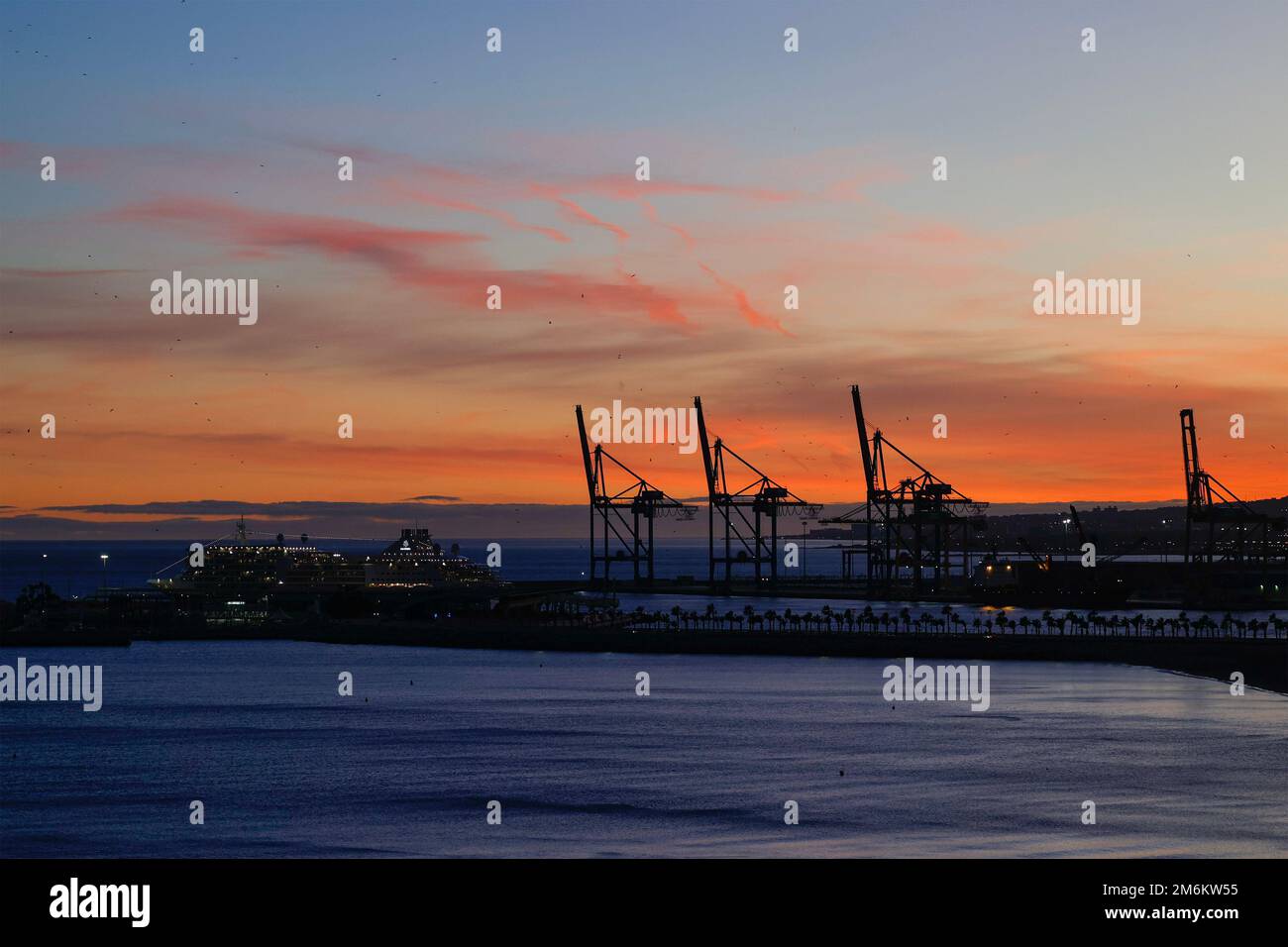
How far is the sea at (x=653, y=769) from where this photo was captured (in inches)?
1491

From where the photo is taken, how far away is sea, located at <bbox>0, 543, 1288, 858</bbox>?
37.9 meters

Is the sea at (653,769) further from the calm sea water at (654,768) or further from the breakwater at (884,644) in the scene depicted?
the breakwater at (884,644)

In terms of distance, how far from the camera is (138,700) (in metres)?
81.4

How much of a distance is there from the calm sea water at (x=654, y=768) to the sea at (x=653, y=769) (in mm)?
168

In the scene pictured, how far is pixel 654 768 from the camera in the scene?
169 feet

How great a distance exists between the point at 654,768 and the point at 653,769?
0.25 meters

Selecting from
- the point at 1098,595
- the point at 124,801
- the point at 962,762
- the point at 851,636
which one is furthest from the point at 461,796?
the point at 1098,595

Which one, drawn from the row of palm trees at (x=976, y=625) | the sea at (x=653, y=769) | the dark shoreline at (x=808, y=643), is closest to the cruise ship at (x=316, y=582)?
the dark shoreline at (x=808, y=643)
